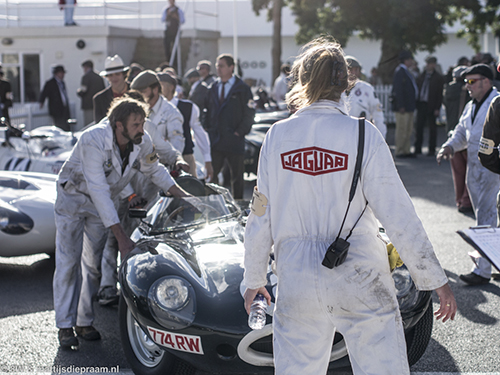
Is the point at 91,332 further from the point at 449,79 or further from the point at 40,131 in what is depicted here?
the point at 449,79

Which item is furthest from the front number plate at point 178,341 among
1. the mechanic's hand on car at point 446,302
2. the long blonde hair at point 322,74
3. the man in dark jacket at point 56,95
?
the man in dark jacket at point 56,95

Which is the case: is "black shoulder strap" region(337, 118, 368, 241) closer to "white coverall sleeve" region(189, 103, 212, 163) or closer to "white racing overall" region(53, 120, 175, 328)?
"white racing overall" region(53, 120, 175, 328)

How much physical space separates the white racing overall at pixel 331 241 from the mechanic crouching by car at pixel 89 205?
1.98m

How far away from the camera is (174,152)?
5.68 metres

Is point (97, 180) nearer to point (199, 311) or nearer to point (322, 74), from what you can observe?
point (199, 311)

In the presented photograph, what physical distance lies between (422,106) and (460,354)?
11.0 meters

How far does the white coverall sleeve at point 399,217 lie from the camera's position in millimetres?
2338

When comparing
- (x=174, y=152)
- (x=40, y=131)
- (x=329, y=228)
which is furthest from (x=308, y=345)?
(x=40, y=131)

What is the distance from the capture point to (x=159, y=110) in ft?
21.5

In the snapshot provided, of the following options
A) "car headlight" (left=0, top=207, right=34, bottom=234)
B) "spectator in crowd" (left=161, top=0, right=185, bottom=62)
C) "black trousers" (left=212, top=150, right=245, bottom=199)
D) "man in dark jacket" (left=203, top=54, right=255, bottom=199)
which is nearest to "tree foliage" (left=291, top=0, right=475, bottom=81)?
"spectator in crowd" (left=161, top=0, right=185, bottom=62)

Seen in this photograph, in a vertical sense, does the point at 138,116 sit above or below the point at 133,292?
above

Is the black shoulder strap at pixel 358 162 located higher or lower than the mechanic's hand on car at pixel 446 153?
higher

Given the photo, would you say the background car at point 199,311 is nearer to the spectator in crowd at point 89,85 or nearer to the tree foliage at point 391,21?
the spectator in crowd at point 89,85

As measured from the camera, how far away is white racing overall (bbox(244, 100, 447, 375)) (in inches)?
92.0
